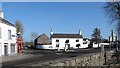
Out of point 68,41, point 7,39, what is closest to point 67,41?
point 68,41

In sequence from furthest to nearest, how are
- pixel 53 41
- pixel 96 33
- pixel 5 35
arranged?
pixel 96 33, pixel 53 41, pixel 5 35

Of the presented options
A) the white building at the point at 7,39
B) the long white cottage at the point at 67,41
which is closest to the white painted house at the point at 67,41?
the long white cottage at the point at 67,41

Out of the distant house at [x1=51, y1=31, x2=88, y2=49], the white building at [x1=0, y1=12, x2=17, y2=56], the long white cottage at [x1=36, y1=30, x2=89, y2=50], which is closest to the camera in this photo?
the white building at [x1=0, y1=12, x2=17, y2=56]

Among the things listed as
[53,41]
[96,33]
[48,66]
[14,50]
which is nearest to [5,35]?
[14,50]

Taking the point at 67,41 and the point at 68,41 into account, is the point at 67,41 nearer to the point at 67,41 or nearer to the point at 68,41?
the point at 67,41

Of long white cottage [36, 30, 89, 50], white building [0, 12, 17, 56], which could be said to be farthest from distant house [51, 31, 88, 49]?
white building [0, 12, 17, 56]

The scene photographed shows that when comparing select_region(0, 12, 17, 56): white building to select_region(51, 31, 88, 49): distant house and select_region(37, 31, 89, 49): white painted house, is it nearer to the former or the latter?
select_region(37, 31, 89, 49): white painted house

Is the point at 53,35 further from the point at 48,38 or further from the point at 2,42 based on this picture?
the point at 2,42

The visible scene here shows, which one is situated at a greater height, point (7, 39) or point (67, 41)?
point (67, 41)

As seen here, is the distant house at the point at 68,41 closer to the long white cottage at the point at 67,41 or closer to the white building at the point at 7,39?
the long white cottage at the point at 67,41

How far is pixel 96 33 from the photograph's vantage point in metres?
164

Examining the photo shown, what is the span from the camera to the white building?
54781 mm

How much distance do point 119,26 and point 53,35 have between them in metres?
68.0

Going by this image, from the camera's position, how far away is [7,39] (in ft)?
195
